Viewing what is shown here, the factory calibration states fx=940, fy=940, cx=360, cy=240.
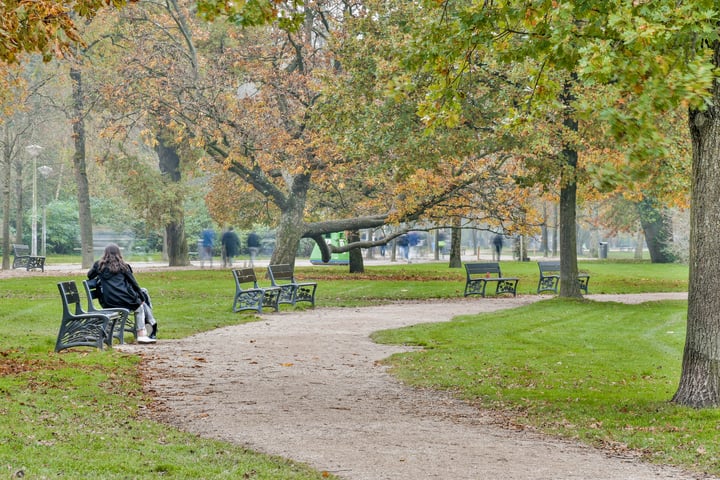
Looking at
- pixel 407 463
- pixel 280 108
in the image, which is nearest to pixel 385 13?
pixel 280 108

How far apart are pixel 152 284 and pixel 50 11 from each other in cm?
1811

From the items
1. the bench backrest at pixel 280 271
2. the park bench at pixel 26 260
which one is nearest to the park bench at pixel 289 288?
the bench backrest at pixel 280 271

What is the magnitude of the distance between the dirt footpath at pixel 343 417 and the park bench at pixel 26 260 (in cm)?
2205

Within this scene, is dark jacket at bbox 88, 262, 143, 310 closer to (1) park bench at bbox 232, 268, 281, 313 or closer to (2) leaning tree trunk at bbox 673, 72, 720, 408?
(1) park bench at bbox 232, 268, 281, 313

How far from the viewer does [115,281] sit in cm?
1363

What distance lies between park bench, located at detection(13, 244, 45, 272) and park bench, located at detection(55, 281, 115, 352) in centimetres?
2296

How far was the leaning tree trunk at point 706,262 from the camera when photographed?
29.0 ft

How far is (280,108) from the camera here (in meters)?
29.5

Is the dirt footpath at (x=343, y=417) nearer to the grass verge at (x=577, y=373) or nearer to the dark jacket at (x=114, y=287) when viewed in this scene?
the grass verge at (x=577, y=373)

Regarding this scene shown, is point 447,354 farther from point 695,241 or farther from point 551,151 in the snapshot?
point 551,151

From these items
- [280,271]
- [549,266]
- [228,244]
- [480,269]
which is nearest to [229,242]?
[228,244]

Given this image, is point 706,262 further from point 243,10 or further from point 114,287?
point 114,287

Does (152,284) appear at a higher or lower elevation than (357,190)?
lower

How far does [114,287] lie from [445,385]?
18.1 ft
